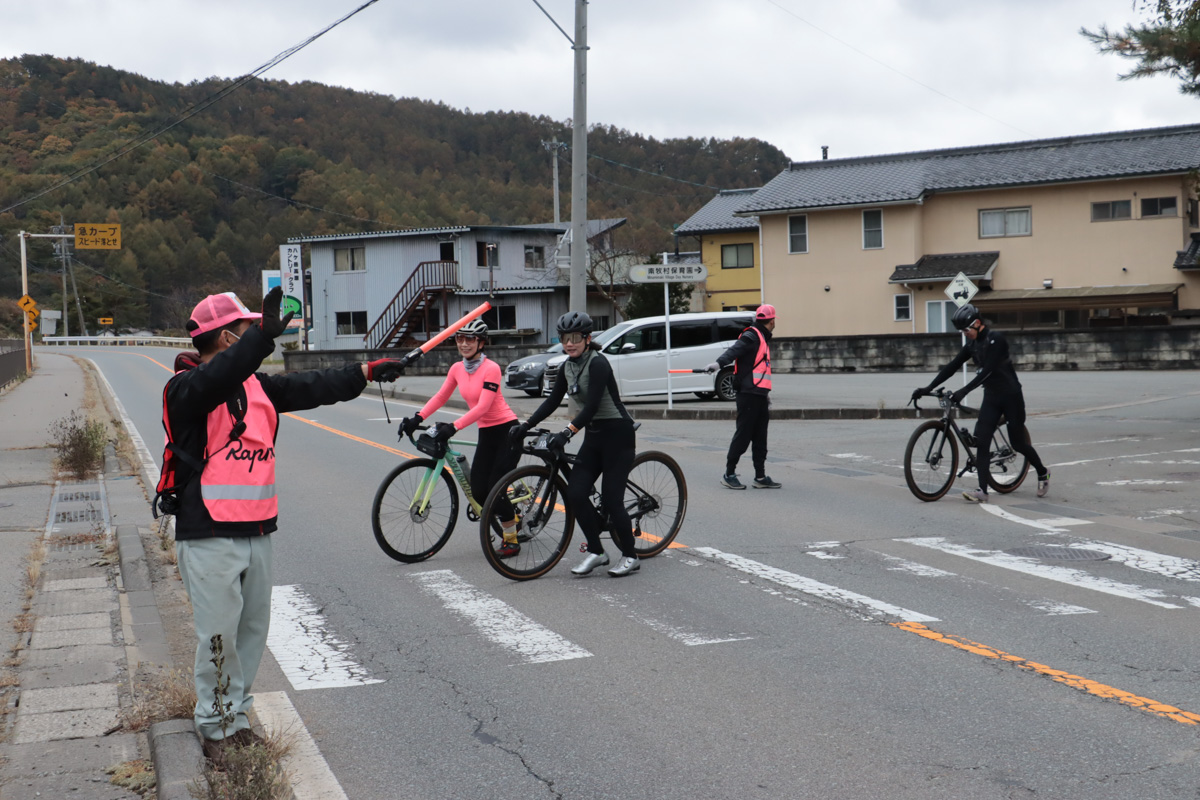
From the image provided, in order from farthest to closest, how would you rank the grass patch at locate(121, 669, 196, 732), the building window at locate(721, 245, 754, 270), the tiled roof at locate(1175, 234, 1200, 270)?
1. the building window at locate(721, 245, 754, 270)
2. the tiled roof at locate(1175, 234, 1200, 270)
3. the grass patch at locate(121, 669, 196, 732)

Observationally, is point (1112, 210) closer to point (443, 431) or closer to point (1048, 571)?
point (1048, 571)

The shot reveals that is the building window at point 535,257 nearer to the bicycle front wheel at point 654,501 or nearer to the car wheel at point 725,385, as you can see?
the car wheel at point 725,385

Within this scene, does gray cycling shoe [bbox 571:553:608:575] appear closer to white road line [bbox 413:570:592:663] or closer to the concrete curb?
white road line [bbox 413:570:592:663]

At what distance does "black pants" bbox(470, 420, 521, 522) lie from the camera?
808 cm

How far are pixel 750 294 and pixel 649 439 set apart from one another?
3290cm

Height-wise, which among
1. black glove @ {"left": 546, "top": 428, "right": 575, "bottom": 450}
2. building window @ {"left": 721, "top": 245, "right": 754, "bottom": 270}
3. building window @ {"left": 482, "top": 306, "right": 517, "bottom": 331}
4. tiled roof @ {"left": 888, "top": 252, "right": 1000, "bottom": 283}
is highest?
building window @ {"left": 721, "top": 245, "right": 754, "bottom": 270}

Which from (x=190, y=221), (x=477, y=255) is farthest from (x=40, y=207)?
(x=477, y=255)

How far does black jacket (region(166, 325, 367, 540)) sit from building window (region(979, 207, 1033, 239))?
38143 millimetres

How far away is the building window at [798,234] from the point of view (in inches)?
1646

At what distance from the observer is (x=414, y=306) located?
175ft

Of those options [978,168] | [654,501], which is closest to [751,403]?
[654,501]

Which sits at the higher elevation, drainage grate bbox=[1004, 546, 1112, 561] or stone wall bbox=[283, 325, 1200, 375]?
stone wall bbox=[283, 325, 1200, 375]

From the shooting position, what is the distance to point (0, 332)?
7988cm

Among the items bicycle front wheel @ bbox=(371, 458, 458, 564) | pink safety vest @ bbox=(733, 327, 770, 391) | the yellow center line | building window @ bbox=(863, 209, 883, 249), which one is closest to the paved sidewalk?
bicycle front wheel @ bbox=(371, 458, 458, 564)
